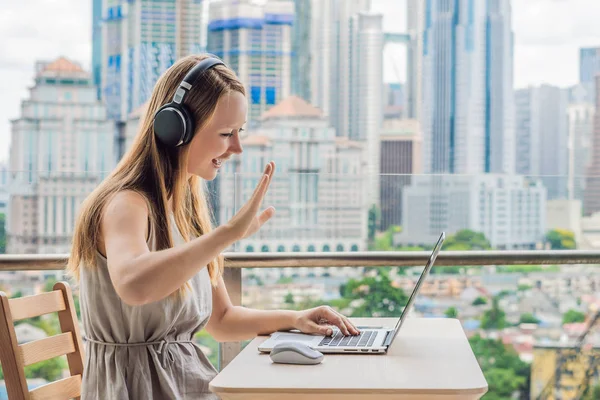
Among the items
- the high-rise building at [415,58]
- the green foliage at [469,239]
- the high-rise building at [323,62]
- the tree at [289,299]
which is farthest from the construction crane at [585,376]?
the high-rise building at [323,62]

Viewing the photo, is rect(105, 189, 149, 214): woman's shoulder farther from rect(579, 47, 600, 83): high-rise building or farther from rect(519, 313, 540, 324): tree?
rect(579, 47, 600, 83): high-rise building

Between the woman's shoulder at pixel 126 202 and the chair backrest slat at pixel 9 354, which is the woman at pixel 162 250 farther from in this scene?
the chair backrest slat at pixel 9 354

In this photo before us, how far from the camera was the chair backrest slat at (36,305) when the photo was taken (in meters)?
1.35

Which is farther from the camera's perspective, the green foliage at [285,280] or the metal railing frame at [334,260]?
the green foliage at [285,280]

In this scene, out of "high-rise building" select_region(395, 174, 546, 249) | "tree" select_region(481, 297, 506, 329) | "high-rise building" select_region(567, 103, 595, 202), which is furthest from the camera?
"high-rise building" select_region(567, 103, 595, 202)

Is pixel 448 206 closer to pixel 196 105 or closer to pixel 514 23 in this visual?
pixel 514 23

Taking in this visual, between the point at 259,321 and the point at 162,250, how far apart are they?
1.07 feet

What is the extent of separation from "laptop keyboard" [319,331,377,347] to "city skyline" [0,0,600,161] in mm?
26887

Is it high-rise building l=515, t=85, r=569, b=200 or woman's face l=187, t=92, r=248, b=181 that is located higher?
high-rise building l=515, t=85, r=569, b=200

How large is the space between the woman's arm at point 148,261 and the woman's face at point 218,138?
211mm

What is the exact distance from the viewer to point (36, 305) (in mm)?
1419

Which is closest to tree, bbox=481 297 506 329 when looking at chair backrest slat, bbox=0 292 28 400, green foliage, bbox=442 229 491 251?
green foliage, bbox=442 229 491 251

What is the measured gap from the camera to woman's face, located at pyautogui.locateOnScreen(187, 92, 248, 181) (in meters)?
1.38

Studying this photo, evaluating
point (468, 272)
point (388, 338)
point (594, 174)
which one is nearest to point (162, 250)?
point (388, 338)
